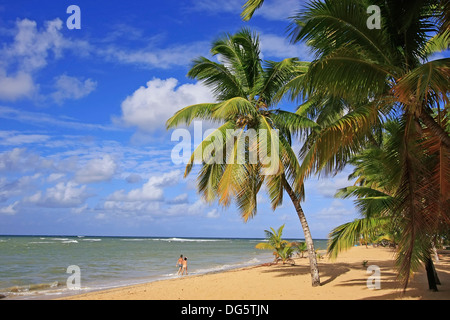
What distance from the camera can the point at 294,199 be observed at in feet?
36.6

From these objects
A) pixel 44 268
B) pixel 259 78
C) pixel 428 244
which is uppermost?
pixel 259 78

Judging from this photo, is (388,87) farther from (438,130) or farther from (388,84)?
(438,130)

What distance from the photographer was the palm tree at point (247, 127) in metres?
10.1

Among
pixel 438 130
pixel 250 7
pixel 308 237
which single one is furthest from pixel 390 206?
pixel 250 7

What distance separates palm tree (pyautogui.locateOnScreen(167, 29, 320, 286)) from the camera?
33.1ft

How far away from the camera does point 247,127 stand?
36.7 ft

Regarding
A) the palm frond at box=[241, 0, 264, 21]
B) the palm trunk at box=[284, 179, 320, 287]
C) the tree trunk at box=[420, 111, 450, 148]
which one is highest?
the palm frond at box=[241, 0, 264, 21]

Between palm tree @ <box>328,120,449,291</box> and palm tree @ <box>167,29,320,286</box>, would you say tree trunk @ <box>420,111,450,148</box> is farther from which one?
palm tree @ <box>167,29,320,286</box>

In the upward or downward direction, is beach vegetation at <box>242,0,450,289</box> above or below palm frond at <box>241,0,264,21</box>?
below

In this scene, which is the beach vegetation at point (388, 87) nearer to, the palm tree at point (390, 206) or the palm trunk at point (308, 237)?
the palm tree at point (390, 206)

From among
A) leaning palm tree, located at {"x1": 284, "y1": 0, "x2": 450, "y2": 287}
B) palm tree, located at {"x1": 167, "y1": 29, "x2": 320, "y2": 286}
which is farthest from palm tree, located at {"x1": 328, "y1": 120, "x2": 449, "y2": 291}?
palm tree, located at {"x1": 167, "y1": 29, "x2": 320, "y2": 286}

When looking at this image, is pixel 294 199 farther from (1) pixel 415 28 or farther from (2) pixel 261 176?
(1) pixel 415 28

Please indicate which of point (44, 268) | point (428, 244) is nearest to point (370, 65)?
point (428, 244)
